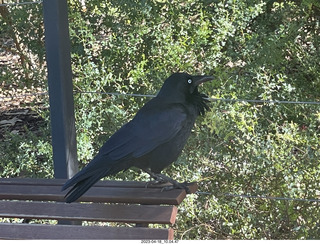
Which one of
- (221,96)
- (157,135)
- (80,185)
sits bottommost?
(80,185)

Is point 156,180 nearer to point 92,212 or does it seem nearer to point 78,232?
point 92,212

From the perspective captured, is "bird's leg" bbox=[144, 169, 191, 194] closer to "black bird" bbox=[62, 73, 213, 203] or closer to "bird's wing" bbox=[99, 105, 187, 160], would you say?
"black bird" bbox=[62, 73, 213, 203]

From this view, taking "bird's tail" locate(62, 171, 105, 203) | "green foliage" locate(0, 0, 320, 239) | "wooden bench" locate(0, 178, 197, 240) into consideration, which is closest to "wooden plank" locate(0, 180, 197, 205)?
"wooden bench" locate(0, 178, 197, 240)

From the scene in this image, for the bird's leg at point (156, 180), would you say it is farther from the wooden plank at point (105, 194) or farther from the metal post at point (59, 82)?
the metal post at point (59, 82)

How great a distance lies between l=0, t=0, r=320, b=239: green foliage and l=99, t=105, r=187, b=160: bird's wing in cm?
104

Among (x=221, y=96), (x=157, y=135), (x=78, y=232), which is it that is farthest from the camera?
(x=221, y=96)

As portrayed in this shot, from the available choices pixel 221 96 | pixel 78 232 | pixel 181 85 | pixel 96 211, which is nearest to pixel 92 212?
pixel 96 211

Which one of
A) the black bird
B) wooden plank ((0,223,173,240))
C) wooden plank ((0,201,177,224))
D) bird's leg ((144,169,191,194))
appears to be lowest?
A: wooden plank ((0,223,173,240))

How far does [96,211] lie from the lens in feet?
7.25

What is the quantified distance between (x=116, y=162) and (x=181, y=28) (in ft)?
5.09

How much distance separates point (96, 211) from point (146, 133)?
32cm

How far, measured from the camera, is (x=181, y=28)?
366 cm

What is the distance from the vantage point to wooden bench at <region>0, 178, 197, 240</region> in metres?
2.07

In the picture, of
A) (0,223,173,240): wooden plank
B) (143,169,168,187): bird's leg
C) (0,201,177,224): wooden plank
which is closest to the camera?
(0,223,173,240): wooden plank
